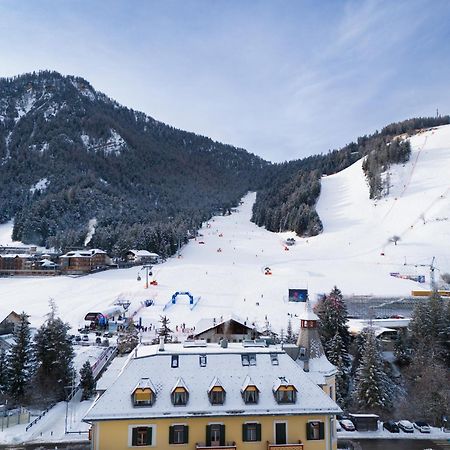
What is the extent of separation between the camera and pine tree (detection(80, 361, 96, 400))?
126ft

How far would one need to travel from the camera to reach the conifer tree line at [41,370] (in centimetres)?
3738

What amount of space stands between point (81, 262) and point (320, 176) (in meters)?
109

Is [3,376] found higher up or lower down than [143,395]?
lower down

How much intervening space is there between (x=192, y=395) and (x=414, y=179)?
13352 centimetres

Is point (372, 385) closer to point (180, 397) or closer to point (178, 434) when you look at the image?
point (178, 434)

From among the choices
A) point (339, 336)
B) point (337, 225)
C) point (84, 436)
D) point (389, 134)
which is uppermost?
point (389, 134)

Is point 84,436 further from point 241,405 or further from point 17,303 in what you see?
point 17,303

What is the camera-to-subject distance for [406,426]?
34781 mm

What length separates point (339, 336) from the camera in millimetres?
46375

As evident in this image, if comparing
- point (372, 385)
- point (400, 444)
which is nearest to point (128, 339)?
point (372, 385)

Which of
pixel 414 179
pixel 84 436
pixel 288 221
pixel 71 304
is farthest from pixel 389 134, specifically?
pixel 84 436

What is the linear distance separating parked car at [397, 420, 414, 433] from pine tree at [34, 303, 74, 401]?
27.7m

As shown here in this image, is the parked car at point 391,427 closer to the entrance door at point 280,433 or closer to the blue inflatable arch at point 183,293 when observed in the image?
the entrance door at point 280,433

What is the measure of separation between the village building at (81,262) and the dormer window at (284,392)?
8107 cm
